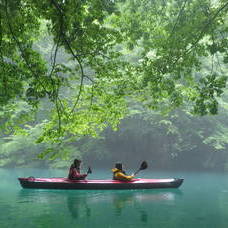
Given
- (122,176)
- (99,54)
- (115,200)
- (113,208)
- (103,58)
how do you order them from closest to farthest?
(103,58) < (99,54) < (113,208) < (115,200) < (122,176)

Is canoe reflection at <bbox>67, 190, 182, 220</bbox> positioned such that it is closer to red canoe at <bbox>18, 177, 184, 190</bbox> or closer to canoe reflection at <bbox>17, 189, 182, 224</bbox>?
canoe reflection at <bbox>17, 189, 182, 224</bbox>

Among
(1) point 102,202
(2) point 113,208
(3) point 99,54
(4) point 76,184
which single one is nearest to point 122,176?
(4) point 76,184

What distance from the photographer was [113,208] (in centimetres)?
984

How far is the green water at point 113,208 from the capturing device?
26.7 ft

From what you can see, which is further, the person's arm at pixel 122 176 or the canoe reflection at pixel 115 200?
the person's arm at pixel 122 176

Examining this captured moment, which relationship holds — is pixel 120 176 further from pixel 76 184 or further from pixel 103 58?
pixel 103 58

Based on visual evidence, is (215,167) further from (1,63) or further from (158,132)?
(1,63)

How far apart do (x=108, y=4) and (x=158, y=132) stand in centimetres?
1906

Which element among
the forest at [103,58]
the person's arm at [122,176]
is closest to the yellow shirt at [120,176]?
the person's arm at [122,176]

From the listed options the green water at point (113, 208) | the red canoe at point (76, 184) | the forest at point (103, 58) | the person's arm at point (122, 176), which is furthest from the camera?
the person's arm at point (122, 176)

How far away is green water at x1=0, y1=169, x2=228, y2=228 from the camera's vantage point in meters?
8.13

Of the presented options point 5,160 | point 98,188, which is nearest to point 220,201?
point 98,188

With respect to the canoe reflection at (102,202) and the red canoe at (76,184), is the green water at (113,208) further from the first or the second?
the red canoe at (76,184)

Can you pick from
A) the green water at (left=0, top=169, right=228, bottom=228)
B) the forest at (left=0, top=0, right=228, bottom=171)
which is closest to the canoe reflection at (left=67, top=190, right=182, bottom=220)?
the green water at (left=0, top=169, right=228, bottom=228)
